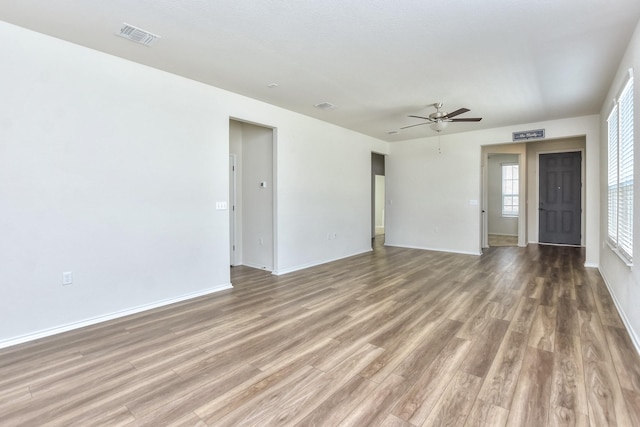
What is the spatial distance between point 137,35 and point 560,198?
9.65 meters

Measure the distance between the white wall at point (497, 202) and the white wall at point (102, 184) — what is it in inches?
329

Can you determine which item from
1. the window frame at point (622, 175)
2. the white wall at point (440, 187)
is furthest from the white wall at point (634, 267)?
the white wall at point (440, 187)

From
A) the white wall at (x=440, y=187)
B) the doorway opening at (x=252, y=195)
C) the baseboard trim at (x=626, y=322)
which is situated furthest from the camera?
the white wall at (x=440, y=187)

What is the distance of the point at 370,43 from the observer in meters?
3.05

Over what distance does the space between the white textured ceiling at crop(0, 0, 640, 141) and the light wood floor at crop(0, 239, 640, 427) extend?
2746 mm

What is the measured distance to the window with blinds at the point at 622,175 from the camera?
10.1 feet

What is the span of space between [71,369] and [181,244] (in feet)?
5.80

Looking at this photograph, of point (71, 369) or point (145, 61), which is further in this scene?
point (145, 61)

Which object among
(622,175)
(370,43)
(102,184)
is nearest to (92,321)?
(102,184)

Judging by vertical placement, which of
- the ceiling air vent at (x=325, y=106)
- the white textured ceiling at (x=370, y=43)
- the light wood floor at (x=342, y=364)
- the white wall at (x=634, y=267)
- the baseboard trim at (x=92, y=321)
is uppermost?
the ceiling air vent at (x=325, y=106)

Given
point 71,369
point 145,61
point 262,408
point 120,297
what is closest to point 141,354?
point 71,369

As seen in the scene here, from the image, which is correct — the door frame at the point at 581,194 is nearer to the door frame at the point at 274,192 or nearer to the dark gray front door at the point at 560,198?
the dark gray front door at the point at 560,198

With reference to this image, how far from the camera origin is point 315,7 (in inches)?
97.3

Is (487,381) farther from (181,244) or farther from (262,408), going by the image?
(181,244)
